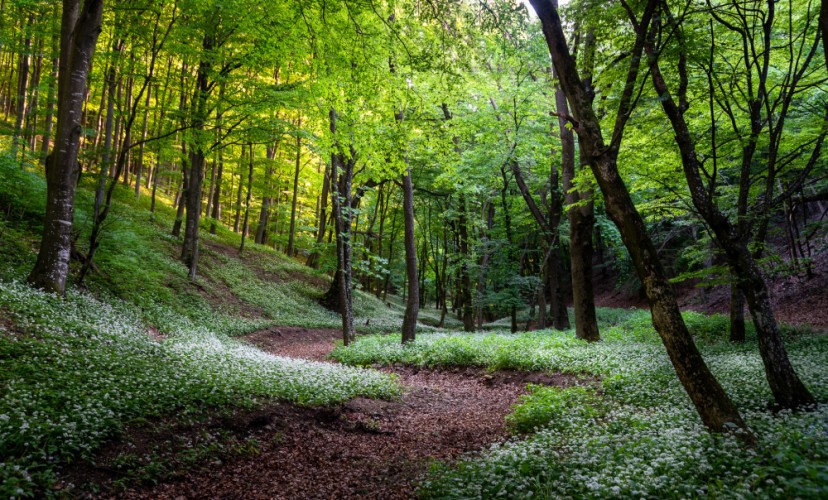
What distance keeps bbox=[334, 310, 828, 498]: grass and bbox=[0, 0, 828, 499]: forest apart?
0.04 metres

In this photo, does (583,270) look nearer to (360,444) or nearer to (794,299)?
(360,444)

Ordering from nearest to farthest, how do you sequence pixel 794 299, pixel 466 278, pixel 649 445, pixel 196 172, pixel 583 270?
pixel 649 445, pixel 583 270, pixel 794 299, pixel 196 172, pixel 466 278

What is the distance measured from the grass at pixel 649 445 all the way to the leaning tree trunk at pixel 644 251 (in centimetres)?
40

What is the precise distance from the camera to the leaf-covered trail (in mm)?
5020

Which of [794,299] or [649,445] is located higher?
[794,299]

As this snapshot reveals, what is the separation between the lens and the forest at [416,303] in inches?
188

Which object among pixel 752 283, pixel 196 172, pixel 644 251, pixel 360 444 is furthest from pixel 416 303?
pixel 196 172

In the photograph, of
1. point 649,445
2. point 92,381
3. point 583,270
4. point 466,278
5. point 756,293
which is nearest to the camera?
point 649,445

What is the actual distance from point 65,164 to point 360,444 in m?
9.14

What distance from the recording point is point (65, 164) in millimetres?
9617

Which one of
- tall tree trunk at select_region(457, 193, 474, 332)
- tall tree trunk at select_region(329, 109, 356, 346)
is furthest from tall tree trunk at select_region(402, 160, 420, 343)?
tall tree trunk at select_region(457, 193, 474, 332)

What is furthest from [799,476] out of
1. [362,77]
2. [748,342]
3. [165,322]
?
→ [165,322]

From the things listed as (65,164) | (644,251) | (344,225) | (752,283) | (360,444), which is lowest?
(360,444)

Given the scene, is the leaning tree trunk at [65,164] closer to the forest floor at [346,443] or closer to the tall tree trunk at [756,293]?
the forest floor at [346,443]
